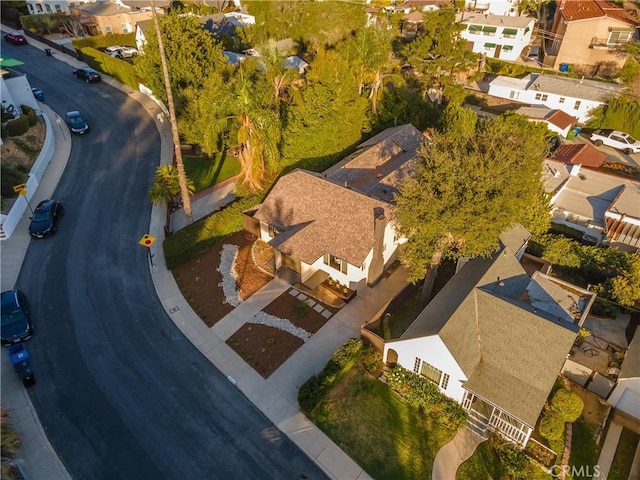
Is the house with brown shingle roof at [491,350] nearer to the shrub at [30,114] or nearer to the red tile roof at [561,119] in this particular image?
the red tile roof at [561,119]

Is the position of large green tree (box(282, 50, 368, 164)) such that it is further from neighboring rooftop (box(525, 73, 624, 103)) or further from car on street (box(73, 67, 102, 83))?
car on street (box(73, 67, 102, 83))

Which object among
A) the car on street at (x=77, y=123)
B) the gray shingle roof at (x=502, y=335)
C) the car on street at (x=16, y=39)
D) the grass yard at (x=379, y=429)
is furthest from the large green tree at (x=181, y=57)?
the car on street at (x=16, y=39)

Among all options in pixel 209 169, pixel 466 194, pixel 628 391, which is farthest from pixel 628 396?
pixel 209 169

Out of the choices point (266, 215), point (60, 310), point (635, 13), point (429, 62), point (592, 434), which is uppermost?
point (635, 13)

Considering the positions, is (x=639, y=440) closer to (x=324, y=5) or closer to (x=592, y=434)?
(x=592, y=434)

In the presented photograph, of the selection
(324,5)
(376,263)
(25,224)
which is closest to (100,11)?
(324,5)

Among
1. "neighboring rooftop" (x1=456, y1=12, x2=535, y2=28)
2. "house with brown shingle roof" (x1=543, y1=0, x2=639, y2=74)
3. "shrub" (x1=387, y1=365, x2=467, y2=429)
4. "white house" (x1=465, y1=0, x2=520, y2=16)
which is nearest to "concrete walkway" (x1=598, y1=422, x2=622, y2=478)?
"shrub" (x1=387, y1=365, x2=467, y2=429)
